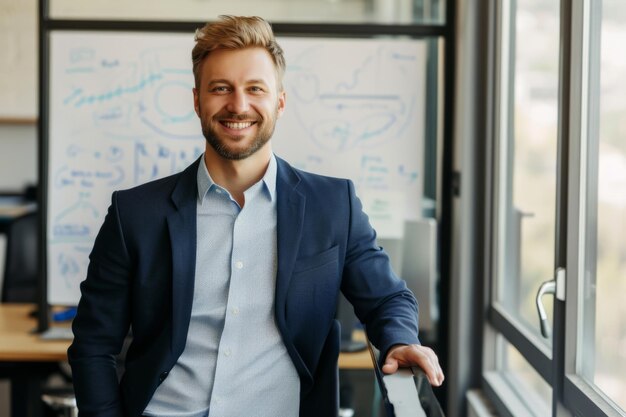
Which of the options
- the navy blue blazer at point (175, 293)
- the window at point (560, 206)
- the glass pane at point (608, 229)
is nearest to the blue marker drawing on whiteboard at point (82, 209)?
the navy blue blazer at point (175, 293)

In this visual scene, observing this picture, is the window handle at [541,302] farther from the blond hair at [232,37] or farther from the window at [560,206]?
the blond hair at [232,37]

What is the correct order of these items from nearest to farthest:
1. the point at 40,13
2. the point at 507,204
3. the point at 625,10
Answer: the point at 625,10
the point at 507,204
the point at 40,13

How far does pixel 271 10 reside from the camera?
2.88 meters

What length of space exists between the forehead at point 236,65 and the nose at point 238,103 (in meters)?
0.03

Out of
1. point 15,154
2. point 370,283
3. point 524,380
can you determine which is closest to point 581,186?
point 370,283

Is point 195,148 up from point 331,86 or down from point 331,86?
down

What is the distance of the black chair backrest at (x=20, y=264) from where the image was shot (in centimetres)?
314

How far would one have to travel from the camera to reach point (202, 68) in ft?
5.43

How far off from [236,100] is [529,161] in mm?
965

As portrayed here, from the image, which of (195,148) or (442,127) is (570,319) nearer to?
(442,127)

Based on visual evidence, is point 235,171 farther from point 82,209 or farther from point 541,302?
point 82,209

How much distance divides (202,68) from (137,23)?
1.13 m

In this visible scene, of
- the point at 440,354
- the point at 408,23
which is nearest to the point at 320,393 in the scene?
the point at 440,354

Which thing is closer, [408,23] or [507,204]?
[507,204]
